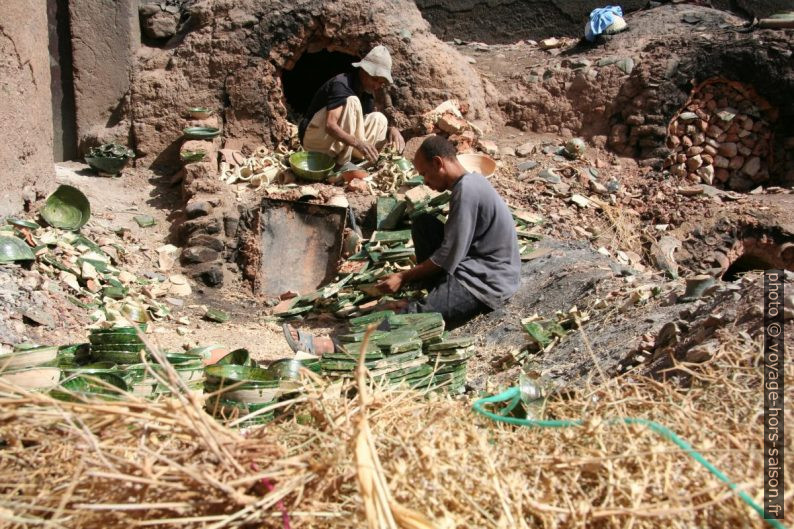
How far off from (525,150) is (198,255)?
147 inches

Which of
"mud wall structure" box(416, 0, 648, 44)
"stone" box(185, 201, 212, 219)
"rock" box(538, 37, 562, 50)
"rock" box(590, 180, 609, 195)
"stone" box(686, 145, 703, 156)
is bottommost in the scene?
"stone" box(185, 201, 212, 219)

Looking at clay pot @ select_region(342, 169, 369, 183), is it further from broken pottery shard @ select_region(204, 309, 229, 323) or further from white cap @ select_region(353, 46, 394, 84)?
broken pottery shard @ select_region(204, 309, 229, 323)

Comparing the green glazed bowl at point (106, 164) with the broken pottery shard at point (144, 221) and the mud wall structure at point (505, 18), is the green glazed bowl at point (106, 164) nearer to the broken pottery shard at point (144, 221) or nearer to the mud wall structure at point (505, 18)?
the broken pottery shard at point (144, 221)

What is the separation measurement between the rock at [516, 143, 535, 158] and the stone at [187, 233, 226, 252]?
345 cm

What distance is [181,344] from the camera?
16.0ft

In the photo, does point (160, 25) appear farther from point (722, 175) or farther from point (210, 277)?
point (722, 175)

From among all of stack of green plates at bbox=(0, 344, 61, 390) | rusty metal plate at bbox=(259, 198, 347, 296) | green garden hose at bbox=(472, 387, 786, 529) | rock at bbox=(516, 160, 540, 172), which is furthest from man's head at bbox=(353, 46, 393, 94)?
green garden hose at bbox=(472, 387, 786, 529)

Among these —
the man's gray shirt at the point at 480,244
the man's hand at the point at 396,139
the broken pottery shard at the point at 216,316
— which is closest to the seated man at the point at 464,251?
the man's gray shirt at the point at 480,244

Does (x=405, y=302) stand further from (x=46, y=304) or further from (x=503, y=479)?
(x=503, y=479)

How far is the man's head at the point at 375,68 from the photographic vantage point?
7.20 meters

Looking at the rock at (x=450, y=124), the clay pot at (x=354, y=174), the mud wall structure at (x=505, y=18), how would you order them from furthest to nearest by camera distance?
1. the mud wall structure at (x=505, y=18)
2. the rock at (x=450, y=124)
3. the clay pot at (x=354, y=174)

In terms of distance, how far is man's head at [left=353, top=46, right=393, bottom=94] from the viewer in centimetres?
720

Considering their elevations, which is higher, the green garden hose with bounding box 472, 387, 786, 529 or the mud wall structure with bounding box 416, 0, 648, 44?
the mud wall structure with bounding box 416, 0, 648, 44

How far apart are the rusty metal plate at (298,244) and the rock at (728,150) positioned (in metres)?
4.73
